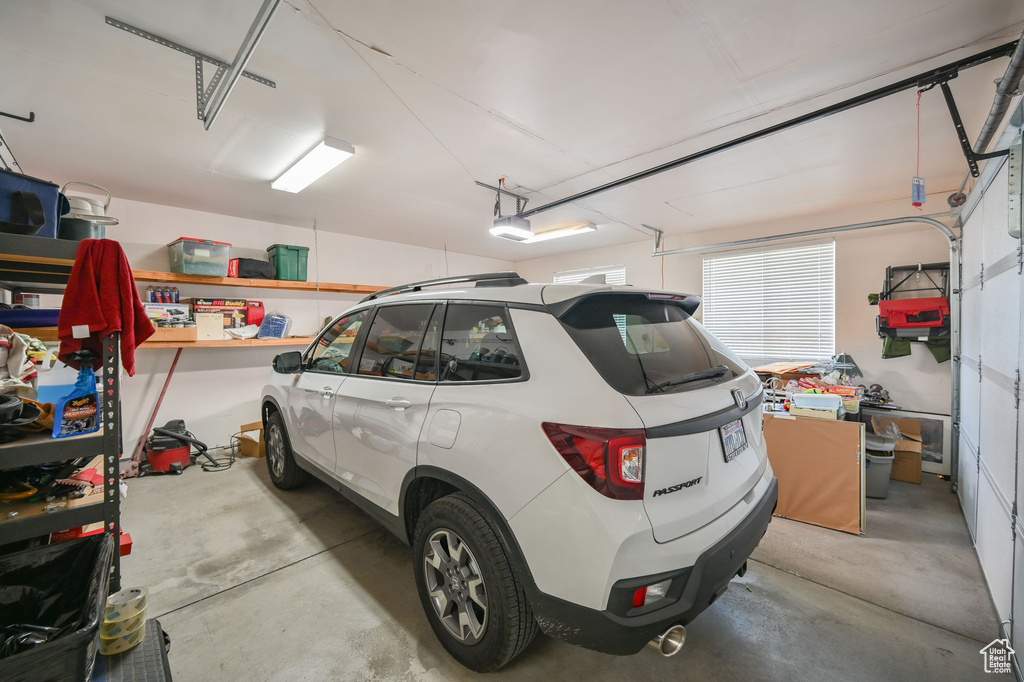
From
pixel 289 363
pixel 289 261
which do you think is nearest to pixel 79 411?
pixel 289 363

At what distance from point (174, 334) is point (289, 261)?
1.52 m

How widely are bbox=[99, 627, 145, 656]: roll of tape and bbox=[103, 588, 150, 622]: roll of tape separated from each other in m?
0.06

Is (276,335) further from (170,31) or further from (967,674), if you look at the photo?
(967,674)

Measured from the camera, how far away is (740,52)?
2.06 meters

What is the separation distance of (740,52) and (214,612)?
4066 millimetres

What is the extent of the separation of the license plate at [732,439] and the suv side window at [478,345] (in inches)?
31.7

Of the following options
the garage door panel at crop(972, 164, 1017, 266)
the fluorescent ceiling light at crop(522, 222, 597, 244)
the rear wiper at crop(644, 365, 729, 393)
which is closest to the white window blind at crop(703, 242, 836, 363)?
the fluorescent ceiling light at crop(522, 222, 597, 244)

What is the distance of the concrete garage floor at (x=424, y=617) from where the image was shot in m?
1.65

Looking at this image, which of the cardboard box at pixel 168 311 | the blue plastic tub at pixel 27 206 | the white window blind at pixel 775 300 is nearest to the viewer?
the blue plastic tub at pixel 27 206

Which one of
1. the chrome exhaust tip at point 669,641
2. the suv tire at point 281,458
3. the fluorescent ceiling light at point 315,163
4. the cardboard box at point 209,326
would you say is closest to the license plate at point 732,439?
the chrome exhaust tip at point 669,641

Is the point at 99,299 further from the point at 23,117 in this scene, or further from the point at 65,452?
the point at 23,117

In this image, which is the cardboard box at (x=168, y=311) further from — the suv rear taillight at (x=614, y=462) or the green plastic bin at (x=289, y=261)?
the suv rear taillight at (x=614, y=462)

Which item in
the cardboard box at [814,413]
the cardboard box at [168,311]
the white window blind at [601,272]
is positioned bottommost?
the cardboard box at [814,413]

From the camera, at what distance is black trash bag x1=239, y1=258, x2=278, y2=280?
4.65 m
